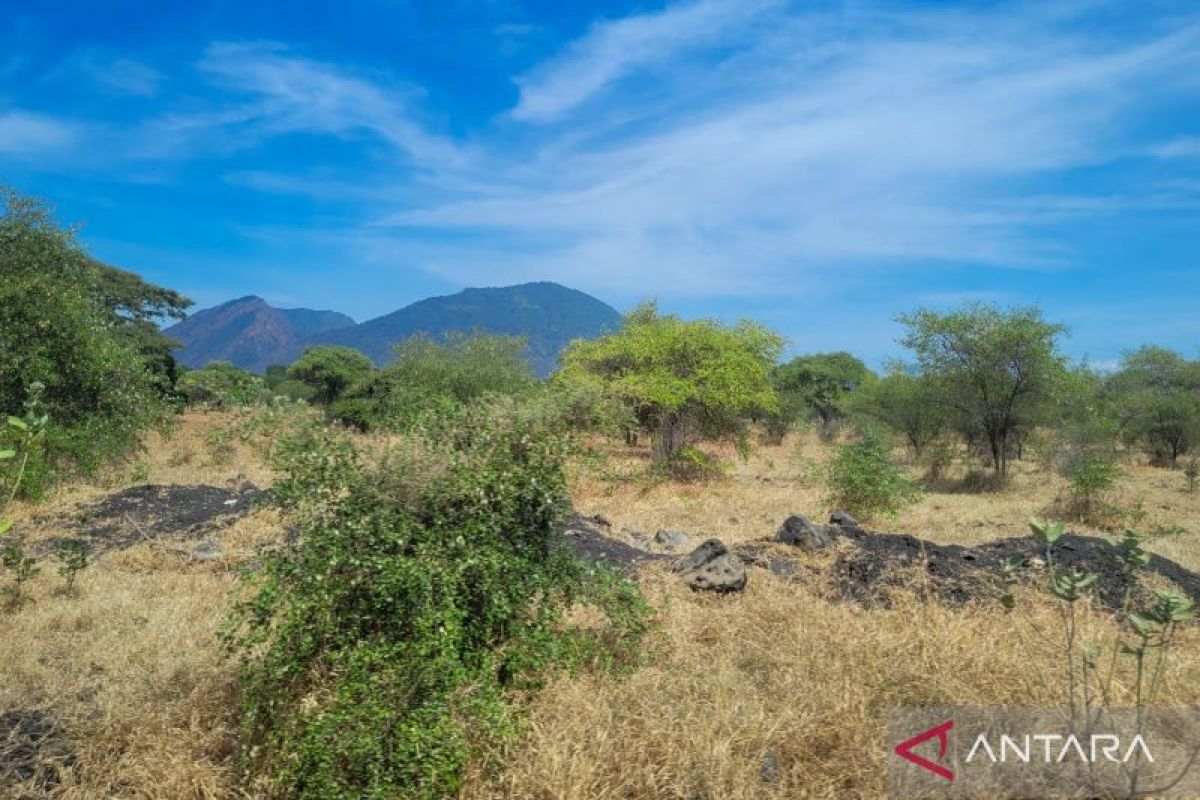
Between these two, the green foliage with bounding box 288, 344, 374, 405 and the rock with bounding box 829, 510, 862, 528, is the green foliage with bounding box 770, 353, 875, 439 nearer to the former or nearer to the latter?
the green foliage with bounding box 288, 344, 374, 405

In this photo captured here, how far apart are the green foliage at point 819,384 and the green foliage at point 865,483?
2321 cm

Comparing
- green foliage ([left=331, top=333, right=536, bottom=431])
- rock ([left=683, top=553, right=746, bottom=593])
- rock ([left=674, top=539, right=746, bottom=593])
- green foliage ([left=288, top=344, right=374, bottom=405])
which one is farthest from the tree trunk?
green foliage ([left=288, top=344, right=374, bottom=405])

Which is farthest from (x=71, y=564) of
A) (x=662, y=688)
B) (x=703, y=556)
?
(x=703, y=556)

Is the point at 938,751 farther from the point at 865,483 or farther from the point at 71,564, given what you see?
the point at 865,483

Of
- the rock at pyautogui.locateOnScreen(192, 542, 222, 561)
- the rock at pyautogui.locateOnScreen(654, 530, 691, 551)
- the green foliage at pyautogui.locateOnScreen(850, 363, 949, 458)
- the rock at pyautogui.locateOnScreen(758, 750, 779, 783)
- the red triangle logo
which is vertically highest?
the green foliage at pyautogui.locateOnScreen(850, 363, 949, 458)

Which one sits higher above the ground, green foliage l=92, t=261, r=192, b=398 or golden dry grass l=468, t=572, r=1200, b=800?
green foliage l=92, t=261, r=192, b=398

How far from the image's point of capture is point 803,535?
964 cm

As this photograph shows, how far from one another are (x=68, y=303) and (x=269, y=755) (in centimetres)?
1239

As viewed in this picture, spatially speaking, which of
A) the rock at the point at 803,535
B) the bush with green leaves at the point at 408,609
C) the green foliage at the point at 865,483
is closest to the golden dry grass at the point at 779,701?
the bush with green leaves at the point at 408,609

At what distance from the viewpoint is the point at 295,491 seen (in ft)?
14.5

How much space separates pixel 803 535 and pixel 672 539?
2.08 metres

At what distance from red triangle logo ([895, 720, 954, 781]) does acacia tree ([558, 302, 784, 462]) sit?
474 inches

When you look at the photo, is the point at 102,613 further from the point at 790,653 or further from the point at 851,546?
the point at 851,546

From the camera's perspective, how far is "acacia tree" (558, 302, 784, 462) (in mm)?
16641
